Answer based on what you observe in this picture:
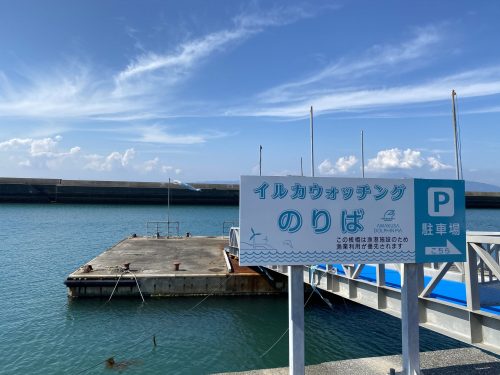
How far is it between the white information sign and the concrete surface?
294 centimetres

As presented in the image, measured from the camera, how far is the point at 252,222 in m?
7.00

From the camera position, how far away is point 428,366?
8.99 meters

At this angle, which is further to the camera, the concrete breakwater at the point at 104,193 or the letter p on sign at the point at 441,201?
the concrete breakwater at the point at 104,193

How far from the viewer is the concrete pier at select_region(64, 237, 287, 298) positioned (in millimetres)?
19500

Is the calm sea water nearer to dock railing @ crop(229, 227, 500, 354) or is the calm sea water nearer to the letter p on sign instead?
dock railing @ crop(229, 227, 500, 354)

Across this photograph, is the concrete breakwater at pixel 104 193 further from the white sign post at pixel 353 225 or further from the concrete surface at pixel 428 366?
the white sign post at pixel 353 225

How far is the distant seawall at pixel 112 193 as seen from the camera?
3654 inches

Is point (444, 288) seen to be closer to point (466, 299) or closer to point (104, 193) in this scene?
point (466, 299)

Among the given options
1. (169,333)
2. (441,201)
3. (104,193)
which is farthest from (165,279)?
(104,193)

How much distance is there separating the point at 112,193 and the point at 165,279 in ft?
276

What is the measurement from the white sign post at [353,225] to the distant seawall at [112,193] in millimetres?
93722

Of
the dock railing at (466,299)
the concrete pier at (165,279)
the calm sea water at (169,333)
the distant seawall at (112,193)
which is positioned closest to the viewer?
the dock railing at (466,299)

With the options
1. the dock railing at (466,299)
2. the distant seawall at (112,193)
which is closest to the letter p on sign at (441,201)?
the dock railing at (466,299)

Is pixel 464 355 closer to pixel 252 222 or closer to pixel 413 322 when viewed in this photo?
pixel 413 322
